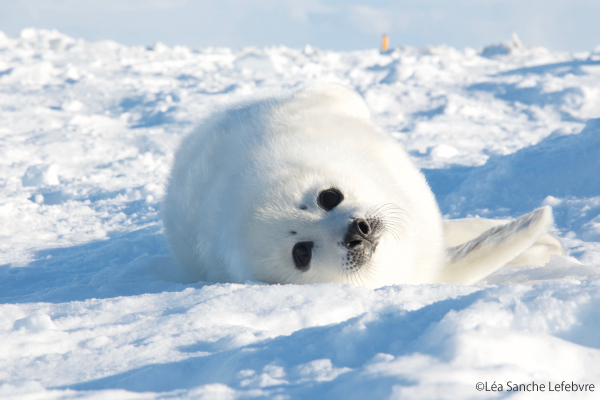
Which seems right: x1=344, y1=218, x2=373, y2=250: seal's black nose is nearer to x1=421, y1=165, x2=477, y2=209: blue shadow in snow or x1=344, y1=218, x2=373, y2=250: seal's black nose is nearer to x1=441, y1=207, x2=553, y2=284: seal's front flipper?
x1=441, y1=207, x2=553, y2=284: seal's front flipper

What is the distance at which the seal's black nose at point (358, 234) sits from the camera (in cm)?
193

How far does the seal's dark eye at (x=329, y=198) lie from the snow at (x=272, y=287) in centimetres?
39

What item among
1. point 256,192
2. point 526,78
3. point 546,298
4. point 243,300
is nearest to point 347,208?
point 256,192

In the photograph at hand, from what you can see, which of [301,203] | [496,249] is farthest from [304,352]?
[496,249]

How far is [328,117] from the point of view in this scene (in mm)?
2648

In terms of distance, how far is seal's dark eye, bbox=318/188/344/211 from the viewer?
6.74 feet

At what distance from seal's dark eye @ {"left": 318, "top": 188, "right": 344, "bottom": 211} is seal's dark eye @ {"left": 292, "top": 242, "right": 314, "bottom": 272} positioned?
0.15 metres

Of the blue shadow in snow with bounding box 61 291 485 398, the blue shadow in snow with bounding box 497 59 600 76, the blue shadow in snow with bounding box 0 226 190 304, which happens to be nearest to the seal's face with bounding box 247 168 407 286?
the blue shadow in snow with bounding box 0 226 190 304

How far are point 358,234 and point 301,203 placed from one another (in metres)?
0.25

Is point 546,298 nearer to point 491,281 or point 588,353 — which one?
point 588,353

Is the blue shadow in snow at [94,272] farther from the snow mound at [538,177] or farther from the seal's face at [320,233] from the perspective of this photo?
the snow mound at [538,177]

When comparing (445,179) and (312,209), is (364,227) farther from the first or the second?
(445,179)

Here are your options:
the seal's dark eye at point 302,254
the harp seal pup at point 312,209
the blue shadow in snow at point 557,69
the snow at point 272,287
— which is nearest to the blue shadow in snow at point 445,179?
the snow at point 272,287

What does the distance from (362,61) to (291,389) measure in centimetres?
1521
